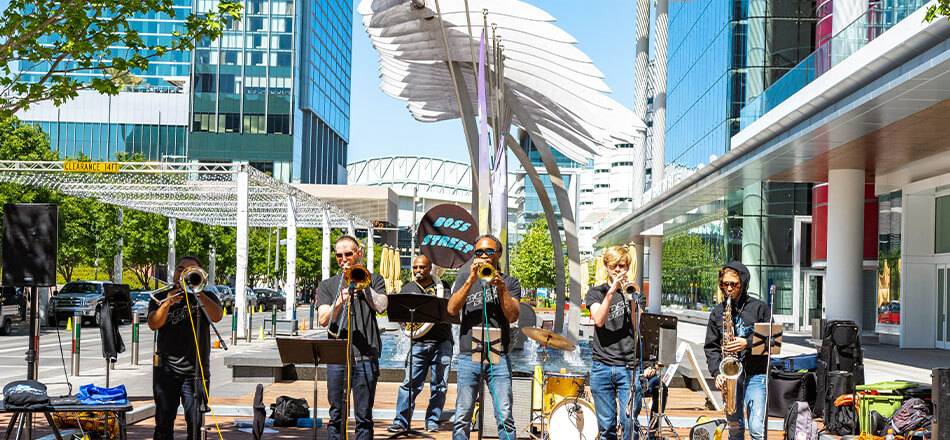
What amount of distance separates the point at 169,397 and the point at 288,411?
3583 mm

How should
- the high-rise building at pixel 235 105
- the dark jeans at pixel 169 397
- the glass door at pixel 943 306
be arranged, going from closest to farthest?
1. the dark jeans at pixel 169 397
2. the glass door at pixel 943 306
3. the high-rise building at pixel 235 105

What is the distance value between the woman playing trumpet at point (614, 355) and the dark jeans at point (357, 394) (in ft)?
5.66

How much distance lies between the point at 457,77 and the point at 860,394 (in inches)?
387

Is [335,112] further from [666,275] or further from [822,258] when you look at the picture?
[822,258]

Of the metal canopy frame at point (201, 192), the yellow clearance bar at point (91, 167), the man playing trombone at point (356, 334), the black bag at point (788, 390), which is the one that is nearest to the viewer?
the man playing trombone at point (356, 334)

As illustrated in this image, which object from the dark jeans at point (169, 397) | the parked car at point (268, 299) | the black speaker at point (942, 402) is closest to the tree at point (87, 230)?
the parked car at point (268, 299)

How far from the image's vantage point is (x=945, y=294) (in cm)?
3139

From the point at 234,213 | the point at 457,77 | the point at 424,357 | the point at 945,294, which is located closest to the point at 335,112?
the point at 234,213

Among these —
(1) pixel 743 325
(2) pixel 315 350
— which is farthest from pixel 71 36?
(1) pixel 743 325

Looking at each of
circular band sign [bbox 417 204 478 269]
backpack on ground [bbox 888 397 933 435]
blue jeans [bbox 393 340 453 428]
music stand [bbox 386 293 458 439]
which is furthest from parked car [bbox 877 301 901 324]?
music stand [bbox 386 293 458 439]

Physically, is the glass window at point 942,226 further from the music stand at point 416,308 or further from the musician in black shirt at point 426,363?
the music stand at point 416,308

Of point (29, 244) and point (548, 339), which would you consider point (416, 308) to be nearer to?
point (548, 339)

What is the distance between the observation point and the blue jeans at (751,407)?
862cm

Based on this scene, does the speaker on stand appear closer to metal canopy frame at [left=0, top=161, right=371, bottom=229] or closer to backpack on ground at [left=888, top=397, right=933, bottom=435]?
backpack on ground at [left=888, top=397, right=933, bottom=435]
